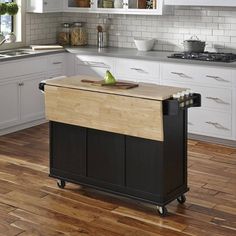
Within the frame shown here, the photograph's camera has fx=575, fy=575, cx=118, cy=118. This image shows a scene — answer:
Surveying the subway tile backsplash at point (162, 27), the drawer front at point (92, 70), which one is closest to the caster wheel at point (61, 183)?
the drawer front at point (92, 70)

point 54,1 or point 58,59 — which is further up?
point 54,1

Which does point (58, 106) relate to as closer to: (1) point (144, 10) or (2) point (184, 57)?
(2) point (184, 57)

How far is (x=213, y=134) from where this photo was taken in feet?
20.0

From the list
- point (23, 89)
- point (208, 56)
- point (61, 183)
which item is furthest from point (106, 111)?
point (23, 89)

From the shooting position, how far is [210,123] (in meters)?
6.07

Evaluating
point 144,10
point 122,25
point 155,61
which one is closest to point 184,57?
point 155,61

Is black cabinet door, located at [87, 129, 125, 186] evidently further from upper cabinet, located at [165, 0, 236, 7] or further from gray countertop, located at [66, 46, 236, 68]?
upper cabinet, located at [165, 0, 236, 7]

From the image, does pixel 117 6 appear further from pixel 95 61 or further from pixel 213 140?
pixel 213 140

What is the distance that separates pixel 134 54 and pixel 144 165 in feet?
8.34

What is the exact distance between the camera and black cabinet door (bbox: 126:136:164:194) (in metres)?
4.14

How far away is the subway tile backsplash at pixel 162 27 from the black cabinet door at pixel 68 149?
8.51 ft

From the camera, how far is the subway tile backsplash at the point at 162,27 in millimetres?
6453

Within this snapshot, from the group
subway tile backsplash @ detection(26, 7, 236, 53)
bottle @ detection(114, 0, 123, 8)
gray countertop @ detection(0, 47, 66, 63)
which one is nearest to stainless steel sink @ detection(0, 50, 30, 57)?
gray countertop @ detection(0, 47, 66, 63)

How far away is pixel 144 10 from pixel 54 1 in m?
1.24
